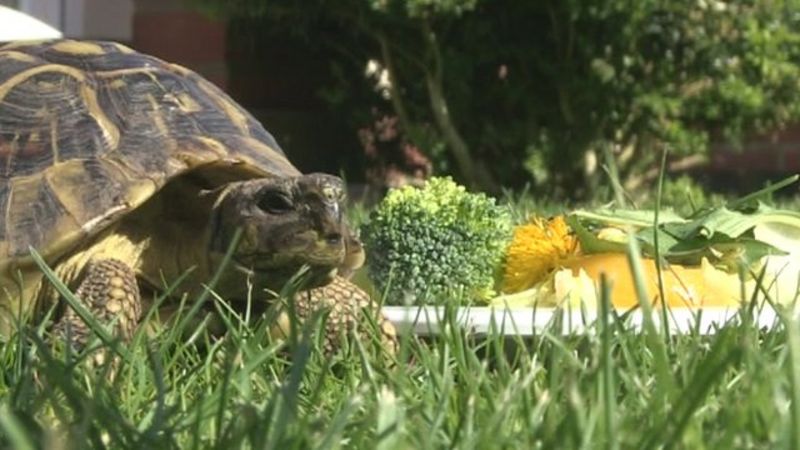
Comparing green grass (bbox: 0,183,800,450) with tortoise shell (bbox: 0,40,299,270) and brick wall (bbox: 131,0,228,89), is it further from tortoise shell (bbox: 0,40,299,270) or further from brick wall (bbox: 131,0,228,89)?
brick wall (bbox: 131,0,228,89)

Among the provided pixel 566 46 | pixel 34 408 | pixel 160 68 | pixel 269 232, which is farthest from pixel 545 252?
pixel 566 46

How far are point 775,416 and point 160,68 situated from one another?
2507mm

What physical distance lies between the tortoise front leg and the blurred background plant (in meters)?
4.72

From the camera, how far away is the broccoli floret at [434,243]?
3.38 m

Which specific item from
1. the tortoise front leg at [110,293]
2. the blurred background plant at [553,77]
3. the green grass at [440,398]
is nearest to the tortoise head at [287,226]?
the tortoise front leg at [110,293]

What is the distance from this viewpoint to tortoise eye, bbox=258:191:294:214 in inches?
132

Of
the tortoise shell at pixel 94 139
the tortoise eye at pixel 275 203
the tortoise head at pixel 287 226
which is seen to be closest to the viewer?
the tortoise head at pixel 287 226

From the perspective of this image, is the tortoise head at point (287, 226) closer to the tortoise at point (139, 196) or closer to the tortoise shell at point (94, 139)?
the tortoise at point (139, 196)

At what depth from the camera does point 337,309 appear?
3.37 meters

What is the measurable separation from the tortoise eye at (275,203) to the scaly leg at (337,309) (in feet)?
0.56

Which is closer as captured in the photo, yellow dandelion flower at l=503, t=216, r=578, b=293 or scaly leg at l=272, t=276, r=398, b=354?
scaly leg at l=272, t=276, r=398, b=354

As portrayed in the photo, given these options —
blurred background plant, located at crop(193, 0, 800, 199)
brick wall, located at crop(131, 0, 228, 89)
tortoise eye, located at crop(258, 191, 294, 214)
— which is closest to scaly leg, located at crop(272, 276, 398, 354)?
tortoise eye, located at crop(258, 191, 294, 214)

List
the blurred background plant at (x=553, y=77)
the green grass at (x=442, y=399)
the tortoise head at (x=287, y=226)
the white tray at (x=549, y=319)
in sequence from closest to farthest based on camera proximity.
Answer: the green grass at (x=442, y=399) → the white tray at (x=549, y=319) → the tortoise head at (x=287, y=226) → the blurred background plant at (x=553, y=77)

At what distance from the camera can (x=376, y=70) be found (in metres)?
9.03
